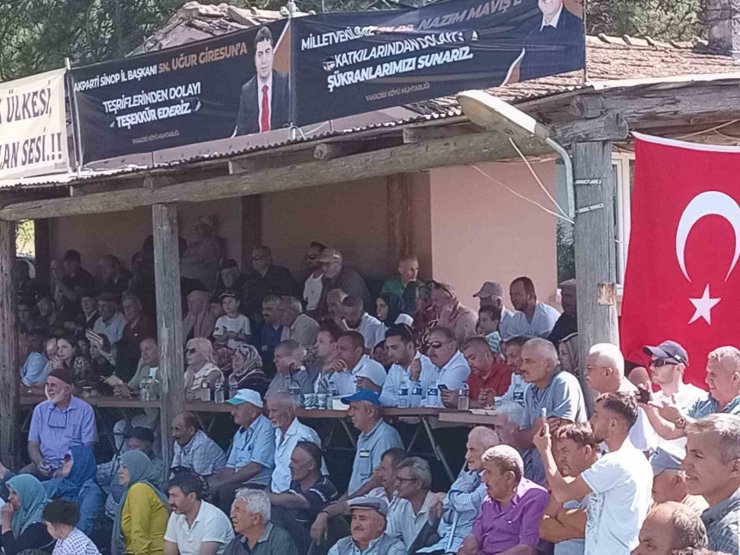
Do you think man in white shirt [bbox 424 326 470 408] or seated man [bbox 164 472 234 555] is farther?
man in white shirt [bbox 424 326 470 408]

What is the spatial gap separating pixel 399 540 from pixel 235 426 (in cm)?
320

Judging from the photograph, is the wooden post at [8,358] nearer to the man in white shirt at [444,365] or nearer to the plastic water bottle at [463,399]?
the man in white shirt at [444,365]

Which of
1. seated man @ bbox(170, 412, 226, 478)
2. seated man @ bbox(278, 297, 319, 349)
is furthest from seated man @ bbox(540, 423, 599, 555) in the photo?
seated man @ bbox(278, 297, 319, 349)

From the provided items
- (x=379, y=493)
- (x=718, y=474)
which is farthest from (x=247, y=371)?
(x=718, y=474)

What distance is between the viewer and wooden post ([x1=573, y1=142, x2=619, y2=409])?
6.67m

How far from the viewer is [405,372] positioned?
28.3 ft

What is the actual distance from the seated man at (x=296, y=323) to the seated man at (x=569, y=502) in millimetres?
4134

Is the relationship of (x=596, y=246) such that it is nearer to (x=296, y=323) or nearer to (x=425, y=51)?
(x=425, y=51)

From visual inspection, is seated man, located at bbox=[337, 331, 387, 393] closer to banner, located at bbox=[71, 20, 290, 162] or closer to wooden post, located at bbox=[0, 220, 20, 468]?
banner, located at bbox=[71, 20, 290, 162]

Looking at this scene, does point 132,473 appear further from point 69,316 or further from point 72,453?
point 69,316

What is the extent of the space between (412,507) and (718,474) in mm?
3073

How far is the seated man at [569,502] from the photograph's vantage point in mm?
5902

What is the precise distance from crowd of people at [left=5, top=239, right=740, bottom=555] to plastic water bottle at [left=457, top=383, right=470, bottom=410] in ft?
0.09

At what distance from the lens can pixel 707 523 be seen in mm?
4430
